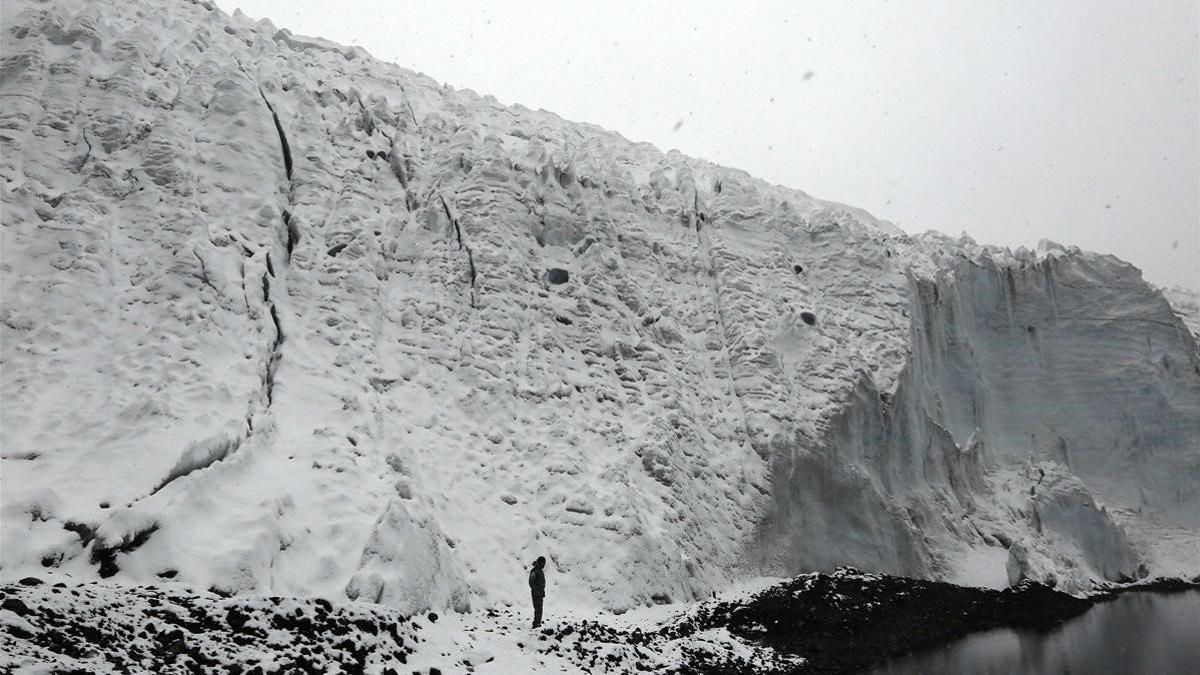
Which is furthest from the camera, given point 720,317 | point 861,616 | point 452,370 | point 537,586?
point 720,317

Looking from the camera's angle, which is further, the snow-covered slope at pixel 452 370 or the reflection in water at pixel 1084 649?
the reflection in water at pixel 1084 649

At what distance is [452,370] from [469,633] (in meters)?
10.5

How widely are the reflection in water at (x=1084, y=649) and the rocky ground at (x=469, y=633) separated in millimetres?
940

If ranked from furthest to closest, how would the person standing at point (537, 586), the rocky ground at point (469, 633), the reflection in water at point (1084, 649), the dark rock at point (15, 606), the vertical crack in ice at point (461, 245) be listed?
the vertical crack in ice at point (461, 245) → the reflection in water at point (1084, 649) → the person standing at point (537, 586) → the rocky ground at point (469, 633) → the dark rock at point (15, 606)

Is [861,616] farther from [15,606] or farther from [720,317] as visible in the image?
[15,606]

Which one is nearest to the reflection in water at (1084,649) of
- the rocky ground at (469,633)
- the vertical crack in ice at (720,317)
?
the rocky ground at (469,633)

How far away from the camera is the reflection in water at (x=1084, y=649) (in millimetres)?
19047

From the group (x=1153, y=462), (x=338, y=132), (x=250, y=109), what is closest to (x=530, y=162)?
(x=338, y=132)

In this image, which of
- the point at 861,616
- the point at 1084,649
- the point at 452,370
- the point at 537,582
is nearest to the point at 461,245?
the point at 452,370

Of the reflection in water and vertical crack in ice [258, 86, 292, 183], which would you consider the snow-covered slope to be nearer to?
vertical crack in ice [258, 86, 292, 183]

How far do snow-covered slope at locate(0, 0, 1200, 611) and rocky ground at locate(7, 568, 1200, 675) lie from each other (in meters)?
1.24

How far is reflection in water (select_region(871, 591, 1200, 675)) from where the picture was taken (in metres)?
19.0

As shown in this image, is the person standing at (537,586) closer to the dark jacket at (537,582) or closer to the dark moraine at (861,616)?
the dark jacket at (537,582)

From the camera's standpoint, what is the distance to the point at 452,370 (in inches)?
947
